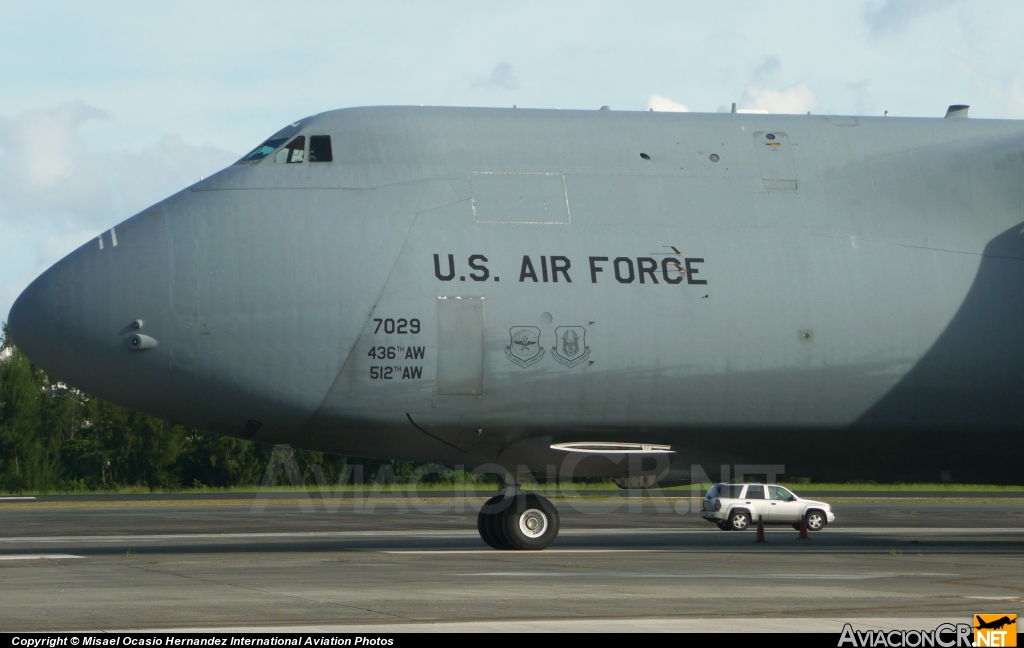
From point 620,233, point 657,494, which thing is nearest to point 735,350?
point 620,233

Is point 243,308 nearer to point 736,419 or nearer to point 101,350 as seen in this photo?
point 101,350

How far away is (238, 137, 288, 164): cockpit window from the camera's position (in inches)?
672

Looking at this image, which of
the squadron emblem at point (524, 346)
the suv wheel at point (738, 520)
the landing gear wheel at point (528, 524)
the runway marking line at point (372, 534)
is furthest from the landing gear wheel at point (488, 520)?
the suv wheel at point (738, 520)

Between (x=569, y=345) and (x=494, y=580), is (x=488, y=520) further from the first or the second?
(x=494, y=580)

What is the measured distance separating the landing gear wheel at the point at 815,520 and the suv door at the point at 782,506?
32 cm

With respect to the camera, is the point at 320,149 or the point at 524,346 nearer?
the point at 524,346

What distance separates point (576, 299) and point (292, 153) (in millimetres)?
4423

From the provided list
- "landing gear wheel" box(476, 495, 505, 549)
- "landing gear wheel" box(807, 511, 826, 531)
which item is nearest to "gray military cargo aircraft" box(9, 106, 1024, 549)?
"landing gear wheel" box(476, 495, 505, 549)

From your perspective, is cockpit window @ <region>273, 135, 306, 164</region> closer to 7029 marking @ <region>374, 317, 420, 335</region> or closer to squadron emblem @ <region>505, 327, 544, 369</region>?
7029 marking @ <region>374, 317, 420, 335</region>

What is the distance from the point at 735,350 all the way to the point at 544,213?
3202 millimetres

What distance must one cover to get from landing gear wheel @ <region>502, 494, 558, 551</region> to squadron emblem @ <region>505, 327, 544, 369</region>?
2.81 m

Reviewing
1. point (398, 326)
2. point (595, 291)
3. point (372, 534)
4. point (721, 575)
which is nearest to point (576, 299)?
point (595, 291)

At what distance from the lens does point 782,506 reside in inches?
1305

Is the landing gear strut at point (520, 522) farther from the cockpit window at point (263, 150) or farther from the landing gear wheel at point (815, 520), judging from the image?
the landing gear wheel at point (815, 520)
